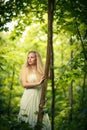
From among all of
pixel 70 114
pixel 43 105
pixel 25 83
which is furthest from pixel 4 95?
pixel 43 105

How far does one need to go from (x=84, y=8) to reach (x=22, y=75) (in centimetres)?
196

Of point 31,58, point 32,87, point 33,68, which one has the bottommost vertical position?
point 32,87

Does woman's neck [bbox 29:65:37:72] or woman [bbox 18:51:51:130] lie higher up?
woman's neck [bbox 29:65:37:72]

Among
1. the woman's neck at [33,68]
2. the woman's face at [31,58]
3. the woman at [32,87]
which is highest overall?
the woman's face at [31,58]

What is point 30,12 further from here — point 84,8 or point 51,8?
point 84,8

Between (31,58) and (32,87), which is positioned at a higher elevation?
(31,58)

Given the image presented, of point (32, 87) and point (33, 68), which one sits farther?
point (33, 68)

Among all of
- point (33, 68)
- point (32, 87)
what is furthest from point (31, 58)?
point (32, 87)

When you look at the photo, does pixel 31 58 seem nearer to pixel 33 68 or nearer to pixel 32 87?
pixel 33 68

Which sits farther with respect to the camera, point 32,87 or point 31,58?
point 31,58

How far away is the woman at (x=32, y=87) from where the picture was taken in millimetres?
5512

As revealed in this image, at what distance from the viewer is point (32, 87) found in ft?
18.4

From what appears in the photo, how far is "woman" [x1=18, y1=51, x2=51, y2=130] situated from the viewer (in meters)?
5.51

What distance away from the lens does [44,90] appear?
477 cm
